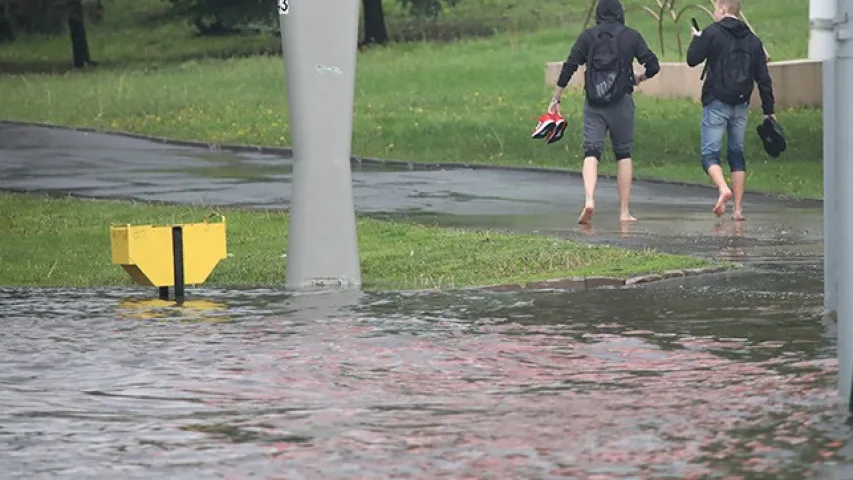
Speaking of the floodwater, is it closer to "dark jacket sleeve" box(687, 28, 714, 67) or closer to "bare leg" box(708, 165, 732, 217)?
"dark jacket sleeve" box(687, 28, 714, 67)

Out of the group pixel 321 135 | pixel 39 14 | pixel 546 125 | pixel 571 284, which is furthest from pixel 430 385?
pixel 39 14

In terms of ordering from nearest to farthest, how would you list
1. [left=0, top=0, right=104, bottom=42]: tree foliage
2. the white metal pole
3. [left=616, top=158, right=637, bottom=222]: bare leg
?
the white metal pole, [left=616, top=158, right=637, bottom=222]: bare leg, [left=0, top=0, right=104, bottom=42]: tree foliage

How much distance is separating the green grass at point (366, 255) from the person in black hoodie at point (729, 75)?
8.29ft

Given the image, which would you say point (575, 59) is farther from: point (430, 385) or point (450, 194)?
point (430, 385)

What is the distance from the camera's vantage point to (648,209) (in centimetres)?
2155

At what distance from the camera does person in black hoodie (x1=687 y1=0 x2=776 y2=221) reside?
63.5ft

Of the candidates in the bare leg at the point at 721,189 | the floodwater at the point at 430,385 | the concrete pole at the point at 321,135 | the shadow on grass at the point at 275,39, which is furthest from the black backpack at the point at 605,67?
the shadow on grass at the point at 275,39

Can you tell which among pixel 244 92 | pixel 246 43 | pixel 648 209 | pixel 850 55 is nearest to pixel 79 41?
pixel 246 43

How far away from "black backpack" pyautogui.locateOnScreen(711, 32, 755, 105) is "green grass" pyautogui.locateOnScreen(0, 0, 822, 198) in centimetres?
399

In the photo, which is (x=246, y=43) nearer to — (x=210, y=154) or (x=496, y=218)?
(x=210, y=154)

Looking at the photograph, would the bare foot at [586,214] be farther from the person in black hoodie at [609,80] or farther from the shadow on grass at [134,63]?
the shadow on grass at [134,63]

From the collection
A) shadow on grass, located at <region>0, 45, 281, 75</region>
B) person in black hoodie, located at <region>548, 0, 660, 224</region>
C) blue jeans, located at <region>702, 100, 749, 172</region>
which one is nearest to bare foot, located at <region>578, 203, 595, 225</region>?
person in black hoodie, located at <region>548, 0, 660, 224</region>

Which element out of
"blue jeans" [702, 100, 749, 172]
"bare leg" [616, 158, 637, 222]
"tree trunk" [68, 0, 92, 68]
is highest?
"tree trunk" [68, 0, 92, 68]

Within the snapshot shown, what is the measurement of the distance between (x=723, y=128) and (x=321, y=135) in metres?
5.77
